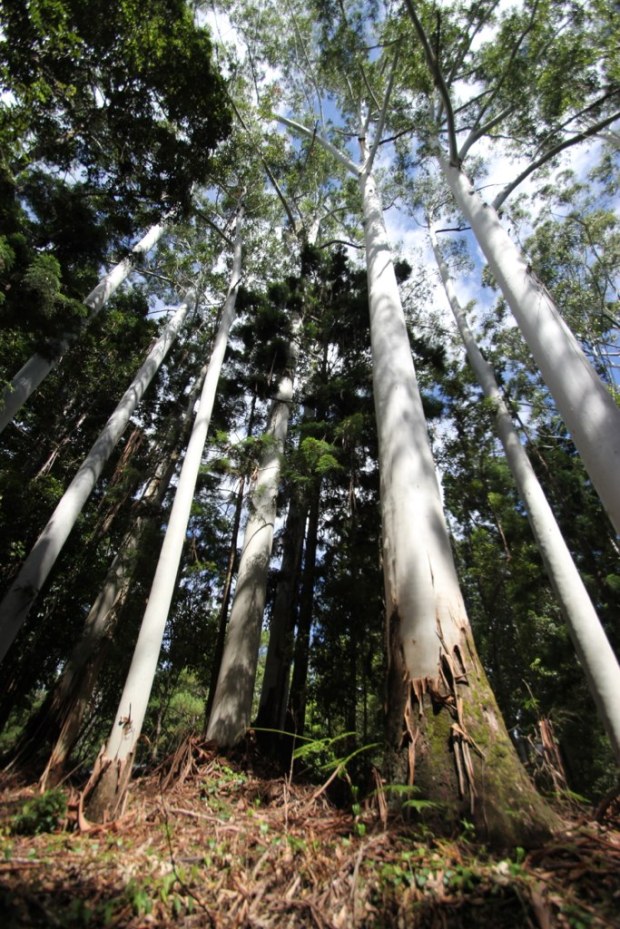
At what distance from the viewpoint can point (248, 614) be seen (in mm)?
7059

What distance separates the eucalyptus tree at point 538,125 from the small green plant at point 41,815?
16.7 ft

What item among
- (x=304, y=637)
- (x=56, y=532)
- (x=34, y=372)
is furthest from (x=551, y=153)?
(x=56, y=532)

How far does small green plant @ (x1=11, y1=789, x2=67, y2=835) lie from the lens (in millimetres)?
2979

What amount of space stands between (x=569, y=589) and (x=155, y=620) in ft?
22.4

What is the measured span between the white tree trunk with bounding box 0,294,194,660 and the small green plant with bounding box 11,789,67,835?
13.7 feet

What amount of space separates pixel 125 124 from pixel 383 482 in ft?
21.1

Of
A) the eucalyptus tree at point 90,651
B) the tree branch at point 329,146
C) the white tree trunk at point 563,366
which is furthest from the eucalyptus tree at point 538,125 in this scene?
the eucalyptus tree at point 90,651

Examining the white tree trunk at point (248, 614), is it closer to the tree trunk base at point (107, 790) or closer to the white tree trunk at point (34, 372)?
the tree trunk base at point (107, 790)

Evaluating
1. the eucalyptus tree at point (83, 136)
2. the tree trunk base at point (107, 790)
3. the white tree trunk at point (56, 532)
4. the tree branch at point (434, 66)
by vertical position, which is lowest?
the tree trunk base at point (107, 790)

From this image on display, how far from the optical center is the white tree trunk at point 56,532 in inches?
256

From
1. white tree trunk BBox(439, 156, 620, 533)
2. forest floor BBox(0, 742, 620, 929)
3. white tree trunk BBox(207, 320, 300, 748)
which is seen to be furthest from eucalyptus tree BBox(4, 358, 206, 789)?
white tree trunk BBox(439, 156, 620, 533)

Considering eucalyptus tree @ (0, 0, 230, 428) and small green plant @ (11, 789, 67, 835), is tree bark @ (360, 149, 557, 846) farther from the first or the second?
eucalyptus tree @ (0, 0, 230, 428)

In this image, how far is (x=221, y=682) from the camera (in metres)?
6.38

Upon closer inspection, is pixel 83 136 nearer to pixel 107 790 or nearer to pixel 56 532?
pixel 56 532
